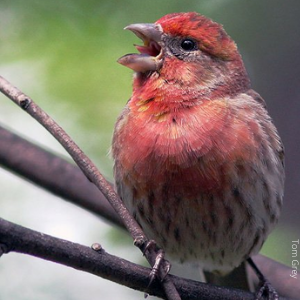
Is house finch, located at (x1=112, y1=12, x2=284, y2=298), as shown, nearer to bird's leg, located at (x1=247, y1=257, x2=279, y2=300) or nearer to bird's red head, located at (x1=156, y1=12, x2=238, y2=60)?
bird's red head, located at (x1=156, y1=12, x2=238, y2=60)

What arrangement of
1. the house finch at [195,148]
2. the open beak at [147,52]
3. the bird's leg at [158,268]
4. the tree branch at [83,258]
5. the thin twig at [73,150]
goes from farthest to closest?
the open beak at [147,52] → the house finch at [195,148] → the thin twig at [73,150] → the bird's leg at [158,268] → the tree branch at [83,258]

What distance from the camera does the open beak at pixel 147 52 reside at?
14.9ft

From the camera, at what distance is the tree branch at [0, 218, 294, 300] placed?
285cm

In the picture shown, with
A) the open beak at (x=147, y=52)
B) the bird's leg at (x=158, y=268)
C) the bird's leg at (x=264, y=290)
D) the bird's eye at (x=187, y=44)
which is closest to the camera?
the bird's leg at (x=158, y=268)

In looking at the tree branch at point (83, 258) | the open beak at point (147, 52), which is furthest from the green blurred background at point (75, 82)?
the tree branch at point (83, 258)

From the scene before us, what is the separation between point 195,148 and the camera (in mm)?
4414

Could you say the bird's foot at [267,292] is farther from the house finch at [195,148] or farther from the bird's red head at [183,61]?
the bird's red head at [183,61]

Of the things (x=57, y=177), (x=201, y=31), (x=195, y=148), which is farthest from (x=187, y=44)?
(x=57, y=177)

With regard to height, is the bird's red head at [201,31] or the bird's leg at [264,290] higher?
the bird's red head at [201,31]

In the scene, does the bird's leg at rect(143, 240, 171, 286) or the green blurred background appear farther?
the green blurred background

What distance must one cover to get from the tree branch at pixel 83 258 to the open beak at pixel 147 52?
4.64 ft

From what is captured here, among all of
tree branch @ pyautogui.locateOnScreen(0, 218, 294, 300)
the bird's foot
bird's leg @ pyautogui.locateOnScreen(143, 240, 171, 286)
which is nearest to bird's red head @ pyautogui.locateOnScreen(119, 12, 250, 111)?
bird's leg @ pyautogui.locateOnScreen(143, 240, 171, 286)

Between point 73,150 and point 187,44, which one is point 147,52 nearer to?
point 187,44

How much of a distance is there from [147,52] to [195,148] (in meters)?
0.75
